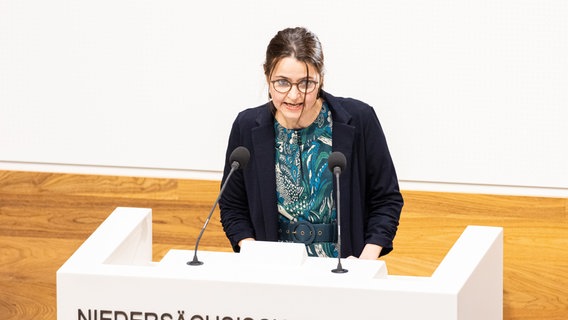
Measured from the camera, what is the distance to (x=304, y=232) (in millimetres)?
1815

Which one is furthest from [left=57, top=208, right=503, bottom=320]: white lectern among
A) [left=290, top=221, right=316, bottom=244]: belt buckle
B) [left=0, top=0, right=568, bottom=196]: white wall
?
[left=0, top=0, right=568, bottom=196]: white wall

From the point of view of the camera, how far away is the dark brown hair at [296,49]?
1747 mm

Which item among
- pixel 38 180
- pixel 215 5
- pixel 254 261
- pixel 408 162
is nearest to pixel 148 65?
pixel 215 5

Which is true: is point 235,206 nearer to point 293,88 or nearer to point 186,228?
point 293,88

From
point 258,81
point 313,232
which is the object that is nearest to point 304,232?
point 313,232

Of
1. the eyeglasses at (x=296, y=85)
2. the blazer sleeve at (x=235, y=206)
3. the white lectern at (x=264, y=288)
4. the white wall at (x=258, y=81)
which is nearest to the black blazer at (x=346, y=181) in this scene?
the blazer sleeve at (x=235, y=206)

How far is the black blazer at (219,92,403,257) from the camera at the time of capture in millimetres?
1843

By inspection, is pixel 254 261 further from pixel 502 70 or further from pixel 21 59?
pixel 21 59

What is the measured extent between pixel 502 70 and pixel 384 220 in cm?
68

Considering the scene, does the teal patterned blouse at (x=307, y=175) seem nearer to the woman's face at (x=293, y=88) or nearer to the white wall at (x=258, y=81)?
the woman's face at (x=293, y=88)

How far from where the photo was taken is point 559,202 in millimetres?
2461

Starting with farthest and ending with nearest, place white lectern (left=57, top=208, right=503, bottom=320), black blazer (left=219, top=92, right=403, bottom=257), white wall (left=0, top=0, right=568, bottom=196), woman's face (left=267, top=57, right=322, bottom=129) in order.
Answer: white wall (left=0, top=0, right=568, bottom=196)
black blazer (left=219, top=92, right=403, bottom=257)
woman's face (left=267, top=57, right=322, bottom=129)
white lectern (left=57, top=208, right=503, bottom=320)

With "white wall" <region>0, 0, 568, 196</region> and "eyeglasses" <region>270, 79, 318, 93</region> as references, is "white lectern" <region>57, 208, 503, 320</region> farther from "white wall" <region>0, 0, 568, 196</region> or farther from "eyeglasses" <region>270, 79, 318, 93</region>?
"white wall" <region>0, 0, 568, 196</region>

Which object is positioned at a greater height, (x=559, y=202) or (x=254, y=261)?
(x=254, y=261)
